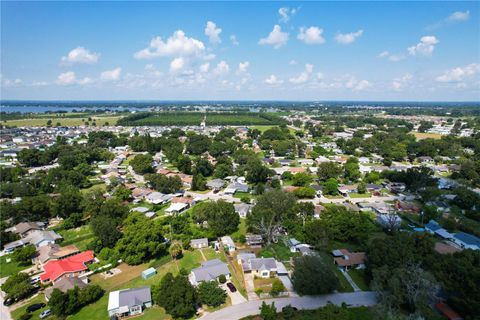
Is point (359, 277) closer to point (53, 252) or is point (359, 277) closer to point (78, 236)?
point (53, 252)

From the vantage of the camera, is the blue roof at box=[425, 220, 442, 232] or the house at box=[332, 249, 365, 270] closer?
the house at box=[332, 249, 365, 270]

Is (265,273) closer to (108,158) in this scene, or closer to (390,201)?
(390,201)

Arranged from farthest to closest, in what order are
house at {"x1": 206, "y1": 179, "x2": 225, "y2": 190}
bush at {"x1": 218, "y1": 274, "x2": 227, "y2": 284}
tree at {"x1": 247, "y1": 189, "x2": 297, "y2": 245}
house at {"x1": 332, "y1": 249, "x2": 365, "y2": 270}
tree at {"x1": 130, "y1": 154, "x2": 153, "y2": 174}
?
1. tree at {"x1": 130, "y1": 154, "x2": 153, "y2": 174}
2. house at {"x1": 206, "y1": 179, "x2": 225, "y2": 190}
3. tree at {"x1": 247, "y1": 189, "x2": 297, "y2": 245}
4. house at {"x1": 332, "y1": 249, "x2": 365, "y2": 270}
5. bush at {"x1": 218, "y1": 274, "x2": 227, "y2": 284}

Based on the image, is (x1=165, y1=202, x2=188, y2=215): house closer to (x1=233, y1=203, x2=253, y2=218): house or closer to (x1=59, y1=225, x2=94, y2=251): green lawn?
(x1=233, y1=203, x2=253, y2=218): house

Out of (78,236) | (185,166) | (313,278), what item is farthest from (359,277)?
(185,166)

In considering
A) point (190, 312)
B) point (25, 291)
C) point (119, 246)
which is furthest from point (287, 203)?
point (25, 291)

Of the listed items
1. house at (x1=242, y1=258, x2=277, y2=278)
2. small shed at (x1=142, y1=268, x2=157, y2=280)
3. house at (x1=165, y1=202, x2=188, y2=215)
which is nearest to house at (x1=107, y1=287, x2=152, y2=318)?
small shed at (x1=142, y1=268, x2=157, y2=280)
